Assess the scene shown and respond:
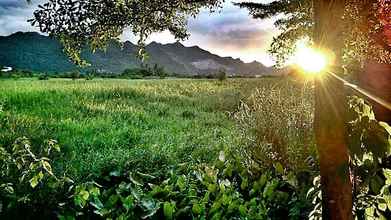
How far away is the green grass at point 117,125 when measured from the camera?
911cm

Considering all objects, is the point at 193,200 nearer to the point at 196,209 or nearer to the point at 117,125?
the point at 196,209

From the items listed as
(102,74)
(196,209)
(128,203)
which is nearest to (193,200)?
(196,209)

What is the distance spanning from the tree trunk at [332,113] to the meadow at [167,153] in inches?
98.2

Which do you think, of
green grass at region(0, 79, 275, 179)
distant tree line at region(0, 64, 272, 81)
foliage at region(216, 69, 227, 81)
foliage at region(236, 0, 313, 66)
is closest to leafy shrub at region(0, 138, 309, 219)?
green grass at region(0, 79, 275, 179)

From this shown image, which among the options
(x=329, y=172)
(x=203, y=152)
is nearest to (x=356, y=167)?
(x=329, y=172)

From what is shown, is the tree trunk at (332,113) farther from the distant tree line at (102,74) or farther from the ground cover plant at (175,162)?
the distant tree line at (102,74)

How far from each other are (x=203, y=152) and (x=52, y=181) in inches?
163

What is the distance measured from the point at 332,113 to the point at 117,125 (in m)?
10.9

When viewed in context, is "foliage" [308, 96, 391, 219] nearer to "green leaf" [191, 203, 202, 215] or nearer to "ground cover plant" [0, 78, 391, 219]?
"ground cover plant" [0, 78, 391, 219]

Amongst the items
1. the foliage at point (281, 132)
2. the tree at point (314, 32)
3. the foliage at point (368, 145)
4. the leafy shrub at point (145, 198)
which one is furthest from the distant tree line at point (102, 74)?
the foliage at point (368, 145)

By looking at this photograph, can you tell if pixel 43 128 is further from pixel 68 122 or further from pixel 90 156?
pixel 90 156

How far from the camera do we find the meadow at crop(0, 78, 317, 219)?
570 centimetres

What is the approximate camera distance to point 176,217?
18.1 ft

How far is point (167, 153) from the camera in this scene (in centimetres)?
947
